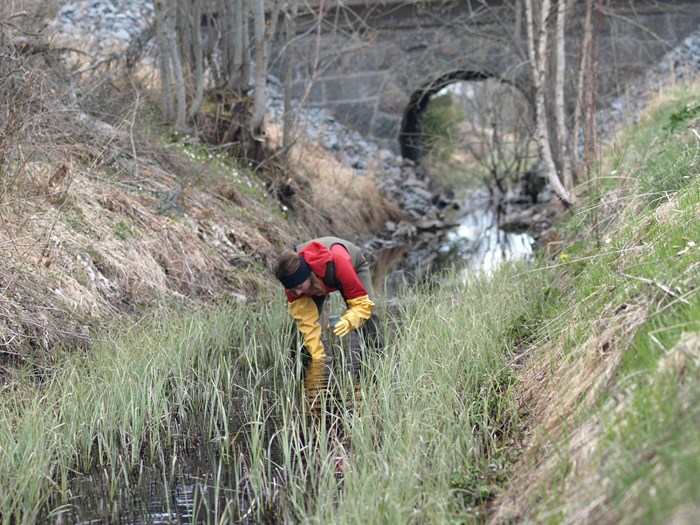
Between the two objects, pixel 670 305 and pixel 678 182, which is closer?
pixel 670 305

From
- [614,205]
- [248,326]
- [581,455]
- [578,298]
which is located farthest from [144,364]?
[614,205]

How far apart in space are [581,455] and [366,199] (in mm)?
12015

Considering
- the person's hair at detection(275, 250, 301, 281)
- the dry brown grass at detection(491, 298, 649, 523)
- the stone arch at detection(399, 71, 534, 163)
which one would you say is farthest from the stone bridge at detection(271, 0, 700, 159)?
the dry brown grass at detection(491, 298, 649, 523)

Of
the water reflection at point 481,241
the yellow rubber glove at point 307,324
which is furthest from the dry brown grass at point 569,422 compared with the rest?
the water reflection at point 481,241

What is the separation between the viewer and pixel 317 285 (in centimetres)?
616

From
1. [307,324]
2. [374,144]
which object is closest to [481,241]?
[374,144]

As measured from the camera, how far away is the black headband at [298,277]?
5977mm

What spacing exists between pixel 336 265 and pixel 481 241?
938 centimetres

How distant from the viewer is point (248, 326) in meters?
7.25

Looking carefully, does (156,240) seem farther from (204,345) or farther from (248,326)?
(204,345)

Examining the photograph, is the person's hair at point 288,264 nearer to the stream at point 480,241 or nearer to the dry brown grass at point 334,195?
the stream at point 480,241

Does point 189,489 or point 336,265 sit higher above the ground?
point 336,265

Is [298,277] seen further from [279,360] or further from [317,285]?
[279,360]

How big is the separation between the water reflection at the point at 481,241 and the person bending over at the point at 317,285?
4.26 meters
